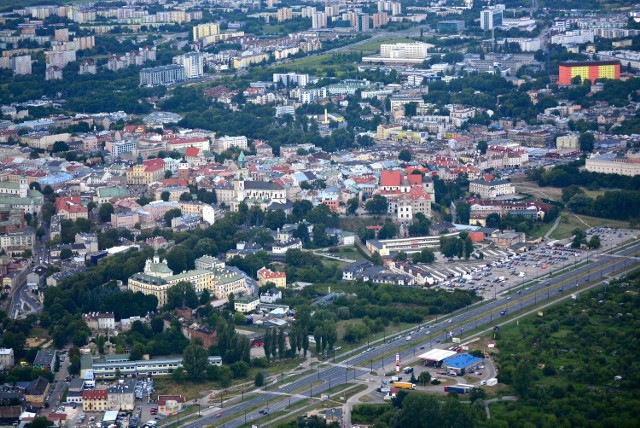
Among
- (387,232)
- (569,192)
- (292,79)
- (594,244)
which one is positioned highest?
(292,79)

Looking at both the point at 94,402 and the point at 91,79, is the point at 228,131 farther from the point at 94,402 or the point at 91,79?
the point at 94,402

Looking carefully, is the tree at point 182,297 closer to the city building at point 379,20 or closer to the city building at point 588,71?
the city building at point 588,71

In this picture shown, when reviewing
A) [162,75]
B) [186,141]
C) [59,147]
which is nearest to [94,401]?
[186,141]

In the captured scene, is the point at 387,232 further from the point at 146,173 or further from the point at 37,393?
the point at 37,393

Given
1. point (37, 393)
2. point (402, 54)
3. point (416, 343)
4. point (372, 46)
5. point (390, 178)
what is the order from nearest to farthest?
point (37, 393) → point (416, 343) → point (390, 178) → point (402, 54) → point (372, 46)

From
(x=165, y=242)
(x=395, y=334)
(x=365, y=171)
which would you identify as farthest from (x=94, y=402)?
(x=365, y=171)
